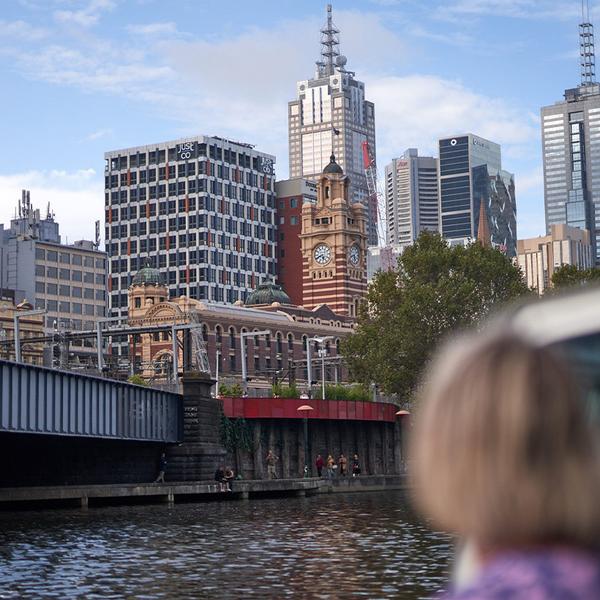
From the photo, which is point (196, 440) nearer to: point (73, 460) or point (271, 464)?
point (73, 460)

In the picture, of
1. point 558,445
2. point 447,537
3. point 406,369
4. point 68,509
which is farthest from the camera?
point 406,369

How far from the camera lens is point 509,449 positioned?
312 cm

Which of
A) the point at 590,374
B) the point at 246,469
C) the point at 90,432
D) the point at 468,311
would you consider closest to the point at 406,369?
the point at 468,311

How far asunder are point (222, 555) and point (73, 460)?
42.0 m

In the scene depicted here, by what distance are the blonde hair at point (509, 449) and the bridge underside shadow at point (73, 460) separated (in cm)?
6354

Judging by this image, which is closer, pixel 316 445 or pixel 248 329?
pixel 316 445

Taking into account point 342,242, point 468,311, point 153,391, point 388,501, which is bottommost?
point 388,501

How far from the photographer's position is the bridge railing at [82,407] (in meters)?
57.4

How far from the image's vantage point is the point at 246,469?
310 ft

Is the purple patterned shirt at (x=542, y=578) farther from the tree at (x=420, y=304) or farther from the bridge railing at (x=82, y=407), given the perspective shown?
the tree at (x=420, y=304)

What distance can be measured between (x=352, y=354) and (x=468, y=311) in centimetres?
1074

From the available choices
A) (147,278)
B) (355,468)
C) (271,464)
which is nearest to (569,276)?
(355,468)

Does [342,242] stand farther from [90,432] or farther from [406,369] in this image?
[90,432]

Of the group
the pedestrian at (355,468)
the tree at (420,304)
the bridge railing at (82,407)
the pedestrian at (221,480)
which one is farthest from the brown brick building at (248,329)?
the bridge railing at (82,407)
